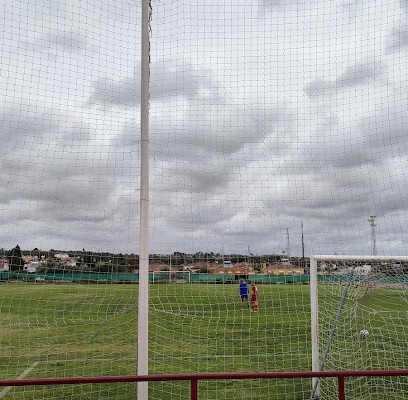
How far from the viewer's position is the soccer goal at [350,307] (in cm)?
545

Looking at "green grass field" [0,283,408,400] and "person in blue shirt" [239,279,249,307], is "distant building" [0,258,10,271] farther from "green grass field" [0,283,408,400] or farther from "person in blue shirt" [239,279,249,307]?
"person in blue shirt" [239,279,249,307]

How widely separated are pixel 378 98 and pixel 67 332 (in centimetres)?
997

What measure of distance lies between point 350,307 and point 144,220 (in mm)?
3465

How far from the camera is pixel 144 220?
436 centimetres

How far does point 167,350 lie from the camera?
356 inches

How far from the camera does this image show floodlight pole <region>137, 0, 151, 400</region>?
4152 millimetres

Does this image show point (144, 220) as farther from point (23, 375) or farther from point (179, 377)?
point (23, 375)

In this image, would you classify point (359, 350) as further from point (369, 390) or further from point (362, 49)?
point (362, 49)

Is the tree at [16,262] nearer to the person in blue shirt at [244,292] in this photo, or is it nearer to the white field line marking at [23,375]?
the white field line marking at [23,375]

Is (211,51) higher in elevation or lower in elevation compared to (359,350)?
higher

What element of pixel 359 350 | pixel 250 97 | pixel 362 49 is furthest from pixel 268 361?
pixel 362 49

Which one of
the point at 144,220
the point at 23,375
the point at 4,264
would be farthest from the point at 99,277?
→ the point at 23,375

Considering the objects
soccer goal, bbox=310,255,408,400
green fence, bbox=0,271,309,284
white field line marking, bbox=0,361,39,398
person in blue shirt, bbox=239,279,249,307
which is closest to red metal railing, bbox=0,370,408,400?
green fence, bbox=0,271,309,284

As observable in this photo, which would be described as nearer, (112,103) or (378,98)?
(112,103)
